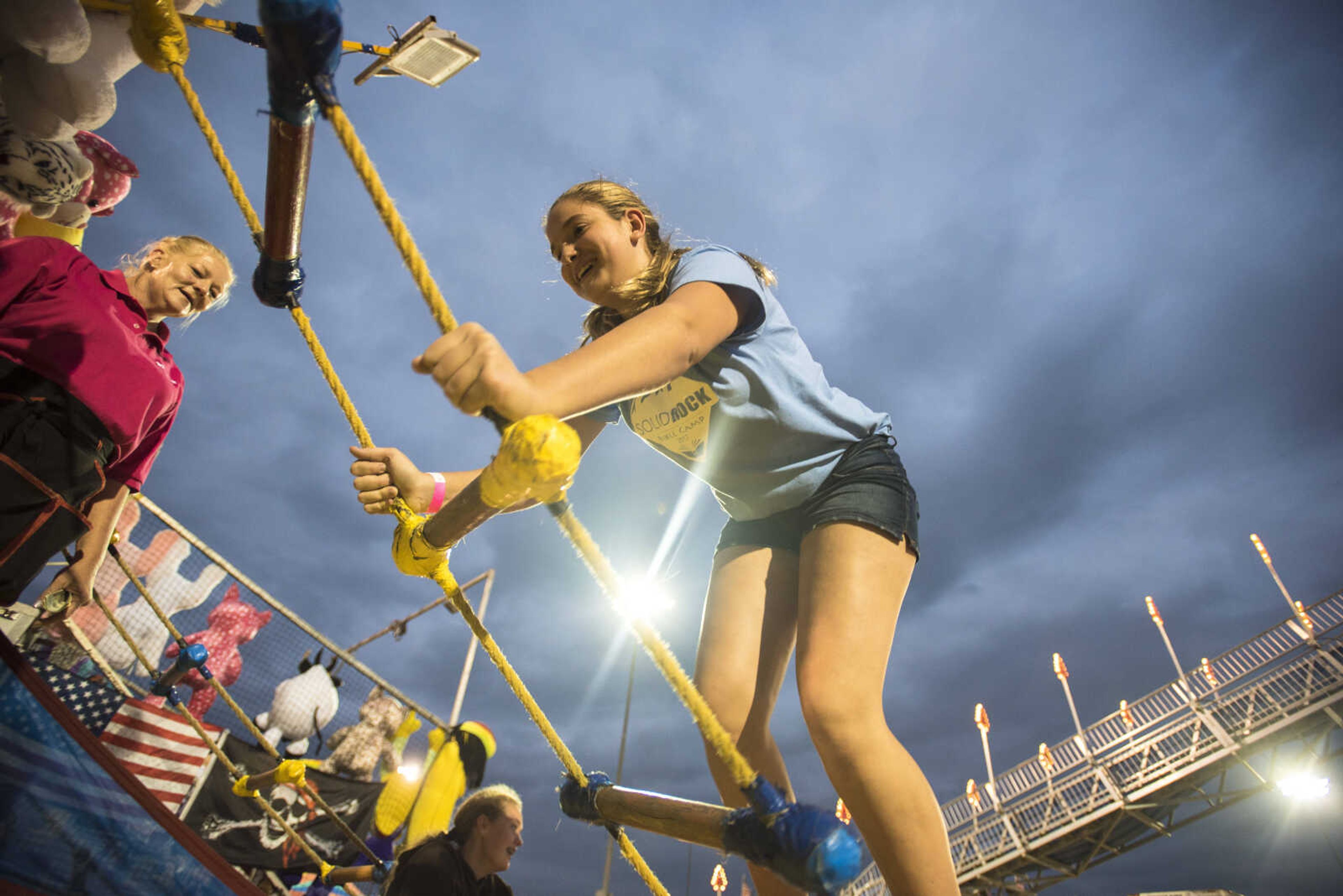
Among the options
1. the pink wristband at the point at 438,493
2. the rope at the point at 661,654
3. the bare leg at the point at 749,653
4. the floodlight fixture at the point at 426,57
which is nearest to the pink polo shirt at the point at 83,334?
the pink wristband at the point at 438,493

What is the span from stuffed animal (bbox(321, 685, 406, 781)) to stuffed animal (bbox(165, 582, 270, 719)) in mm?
1422

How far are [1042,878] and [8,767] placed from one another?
21515mm

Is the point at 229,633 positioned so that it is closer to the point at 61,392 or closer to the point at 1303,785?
the point at 61,392

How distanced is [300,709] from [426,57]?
5.93 m

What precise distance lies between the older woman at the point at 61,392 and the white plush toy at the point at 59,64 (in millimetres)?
312

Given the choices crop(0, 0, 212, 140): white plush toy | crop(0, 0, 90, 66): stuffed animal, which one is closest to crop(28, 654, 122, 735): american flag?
crop(0, 0, 212, 140): white plush toy

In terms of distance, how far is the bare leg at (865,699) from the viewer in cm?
98

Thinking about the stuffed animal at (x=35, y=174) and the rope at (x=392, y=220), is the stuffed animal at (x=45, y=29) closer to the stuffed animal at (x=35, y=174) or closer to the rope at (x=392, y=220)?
the stuffed animal at (x=35, y=174)

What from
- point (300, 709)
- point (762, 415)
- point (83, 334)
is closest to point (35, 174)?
point (83, 334)

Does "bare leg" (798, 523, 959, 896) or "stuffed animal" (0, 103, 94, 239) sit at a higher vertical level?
"stuffed animal" (0, 103, 94, 239)

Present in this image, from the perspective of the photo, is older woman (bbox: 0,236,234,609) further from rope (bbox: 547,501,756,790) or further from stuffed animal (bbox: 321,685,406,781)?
stuffed animal (bbox: 321,685,406,781)

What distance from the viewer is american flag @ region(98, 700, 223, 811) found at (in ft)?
13.3

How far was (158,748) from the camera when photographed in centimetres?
427

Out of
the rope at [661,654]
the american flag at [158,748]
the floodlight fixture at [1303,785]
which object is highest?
the floodlight fixture at [1303,785]
